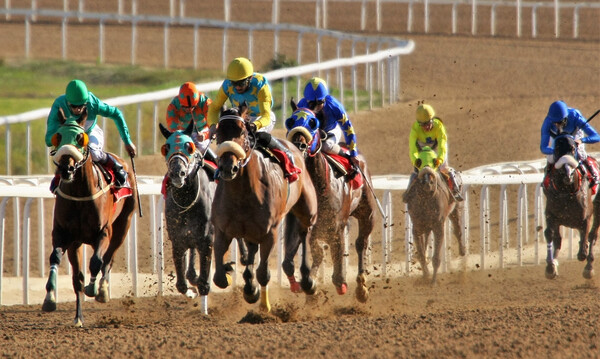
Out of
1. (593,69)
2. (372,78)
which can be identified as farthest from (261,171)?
(593,69)

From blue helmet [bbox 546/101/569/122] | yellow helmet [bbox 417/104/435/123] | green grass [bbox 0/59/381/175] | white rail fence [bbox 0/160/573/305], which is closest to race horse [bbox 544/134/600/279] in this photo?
blue helmet [bbox 546/101/569/122]

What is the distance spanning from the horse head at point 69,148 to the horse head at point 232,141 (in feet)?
4.02

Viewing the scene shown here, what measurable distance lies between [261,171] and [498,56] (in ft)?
54.3

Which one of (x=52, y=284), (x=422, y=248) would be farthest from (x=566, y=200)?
(x=52, y=284)

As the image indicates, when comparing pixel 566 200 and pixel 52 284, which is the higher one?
pixel 566 200

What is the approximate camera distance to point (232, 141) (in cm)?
753

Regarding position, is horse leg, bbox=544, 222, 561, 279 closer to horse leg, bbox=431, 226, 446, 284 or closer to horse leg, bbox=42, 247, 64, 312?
horse leg, bbox=431, 226, 446, 284

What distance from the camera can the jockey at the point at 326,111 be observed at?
9.78 m

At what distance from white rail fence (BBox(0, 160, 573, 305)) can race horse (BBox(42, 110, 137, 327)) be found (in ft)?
3.42

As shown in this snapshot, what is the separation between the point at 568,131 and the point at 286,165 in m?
4.50

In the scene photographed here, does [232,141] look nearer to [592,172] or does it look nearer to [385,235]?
[385,235]

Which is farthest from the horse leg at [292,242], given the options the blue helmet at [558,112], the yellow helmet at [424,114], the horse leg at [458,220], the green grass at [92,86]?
the green grass at [92,86]

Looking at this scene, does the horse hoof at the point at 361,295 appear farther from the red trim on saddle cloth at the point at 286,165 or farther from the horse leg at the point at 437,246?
the horse leg at the point at 437,246

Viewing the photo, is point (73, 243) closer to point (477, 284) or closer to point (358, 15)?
point (477, 284)
